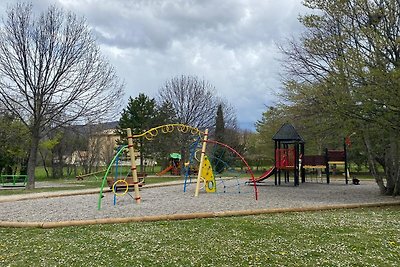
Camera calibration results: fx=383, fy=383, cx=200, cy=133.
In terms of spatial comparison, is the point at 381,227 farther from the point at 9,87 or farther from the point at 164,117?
the point at 164,117

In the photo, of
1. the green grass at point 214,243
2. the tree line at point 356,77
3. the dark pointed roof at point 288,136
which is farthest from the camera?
the dark pointed roof at point 288,136

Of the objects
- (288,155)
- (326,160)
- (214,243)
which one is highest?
(288,155)

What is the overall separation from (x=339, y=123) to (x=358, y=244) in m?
7.99

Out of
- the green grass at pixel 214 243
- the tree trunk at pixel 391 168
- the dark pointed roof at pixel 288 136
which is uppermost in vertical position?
the dark pointed roof at pixel 288 136

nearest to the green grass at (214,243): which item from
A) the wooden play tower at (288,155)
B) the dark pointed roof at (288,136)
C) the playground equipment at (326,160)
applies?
the wooden play tower at (288,155)

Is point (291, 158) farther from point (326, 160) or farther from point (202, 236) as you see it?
point (202, 236)

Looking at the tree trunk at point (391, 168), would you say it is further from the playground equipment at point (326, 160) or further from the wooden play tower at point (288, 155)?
the playground equipment at point (326, 160)

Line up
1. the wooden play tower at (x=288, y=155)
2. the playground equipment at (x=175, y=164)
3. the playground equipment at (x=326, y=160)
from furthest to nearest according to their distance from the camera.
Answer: the playground equipment at (x=175, y=164), the playground equipment at (x=326, y=160), the wooden play tower at (x=288, y=155)

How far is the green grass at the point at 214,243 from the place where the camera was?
5816mm

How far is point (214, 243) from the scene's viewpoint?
677cm

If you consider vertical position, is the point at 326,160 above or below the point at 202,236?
above

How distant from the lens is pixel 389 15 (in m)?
13.5

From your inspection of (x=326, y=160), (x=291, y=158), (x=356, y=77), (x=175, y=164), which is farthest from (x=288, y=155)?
(x=175, y=164)

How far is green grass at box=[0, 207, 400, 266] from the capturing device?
5.82 meters
